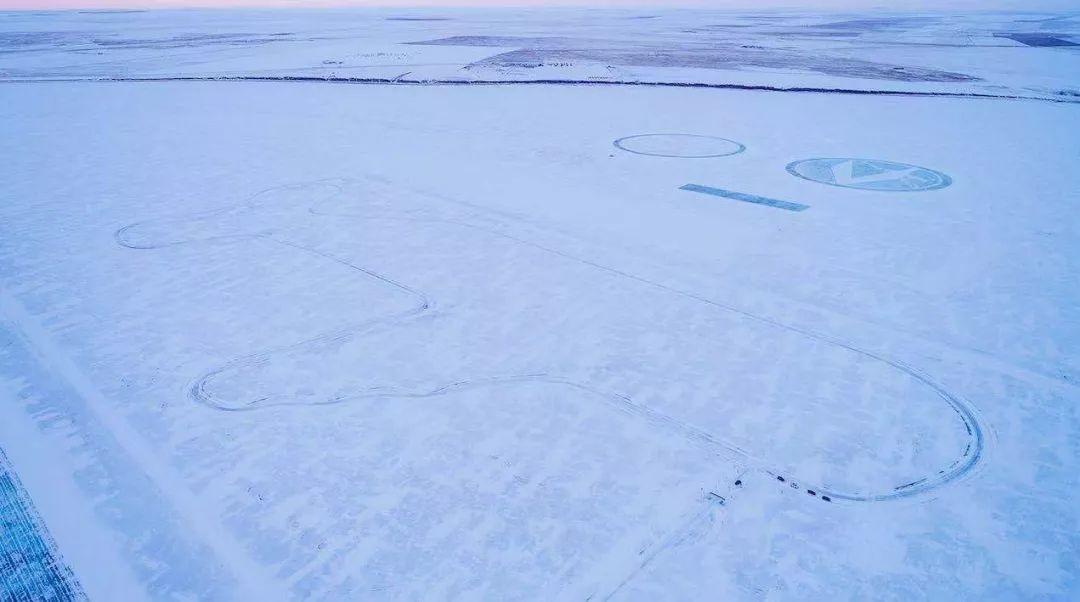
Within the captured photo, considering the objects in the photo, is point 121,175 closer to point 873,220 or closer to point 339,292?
point 339,292

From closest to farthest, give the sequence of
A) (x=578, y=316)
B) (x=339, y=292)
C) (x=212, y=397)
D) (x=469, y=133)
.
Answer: (x=212, y=397), (x=578, y=316), (x=339, y=292), (x=469, y=133)

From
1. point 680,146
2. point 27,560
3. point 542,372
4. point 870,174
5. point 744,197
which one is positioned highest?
point 680,146

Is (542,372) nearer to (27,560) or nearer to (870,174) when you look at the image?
(27,560)

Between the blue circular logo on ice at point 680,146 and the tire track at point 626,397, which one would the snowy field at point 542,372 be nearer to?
the tire track at point 626,397

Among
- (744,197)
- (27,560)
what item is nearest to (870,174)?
(744,197)

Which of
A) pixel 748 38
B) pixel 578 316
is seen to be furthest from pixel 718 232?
pixel 748 38
